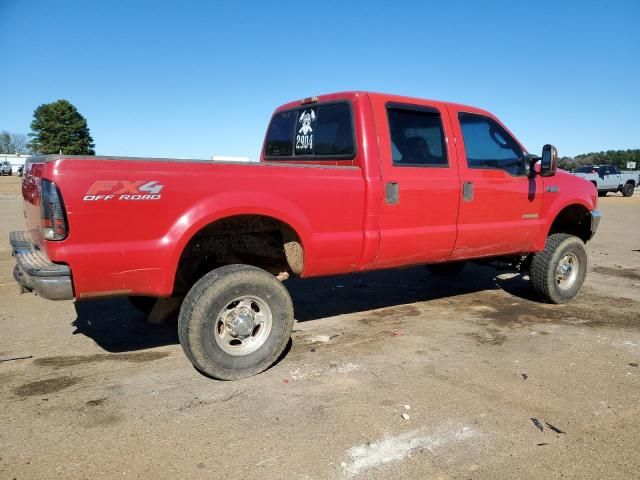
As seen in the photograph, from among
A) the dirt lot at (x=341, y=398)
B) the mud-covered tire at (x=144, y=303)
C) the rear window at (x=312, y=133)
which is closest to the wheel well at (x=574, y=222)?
the dirt lot at (x=341, y=398)

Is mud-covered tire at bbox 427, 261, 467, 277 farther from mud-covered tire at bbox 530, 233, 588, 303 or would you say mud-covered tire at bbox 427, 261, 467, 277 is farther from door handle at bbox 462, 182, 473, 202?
door handle at bbox 462, 182, 473, 202

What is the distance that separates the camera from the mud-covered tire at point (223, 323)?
332 centimetres

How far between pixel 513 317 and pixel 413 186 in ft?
6.49

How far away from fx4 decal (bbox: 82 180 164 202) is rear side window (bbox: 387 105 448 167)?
80.2 inches

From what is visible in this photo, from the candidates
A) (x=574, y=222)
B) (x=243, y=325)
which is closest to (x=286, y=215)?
(x=243, y=325)

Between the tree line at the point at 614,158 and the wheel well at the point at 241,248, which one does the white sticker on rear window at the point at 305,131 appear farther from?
the tree line at the point at 614,158

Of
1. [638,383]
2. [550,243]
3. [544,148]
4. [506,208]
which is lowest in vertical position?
[638,383]

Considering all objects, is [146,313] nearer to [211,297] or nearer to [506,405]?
[211,297]

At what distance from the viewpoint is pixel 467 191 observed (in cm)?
465

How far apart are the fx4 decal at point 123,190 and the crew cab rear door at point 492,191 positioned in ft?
9.26

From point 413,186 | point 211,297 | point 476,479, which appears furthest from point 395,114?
point 476,479

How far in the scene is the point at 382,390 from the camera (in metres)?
3.34

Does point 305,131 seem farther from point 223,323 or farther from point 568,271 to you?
point 568,271

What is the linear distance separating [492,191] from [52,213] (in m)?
3.84
